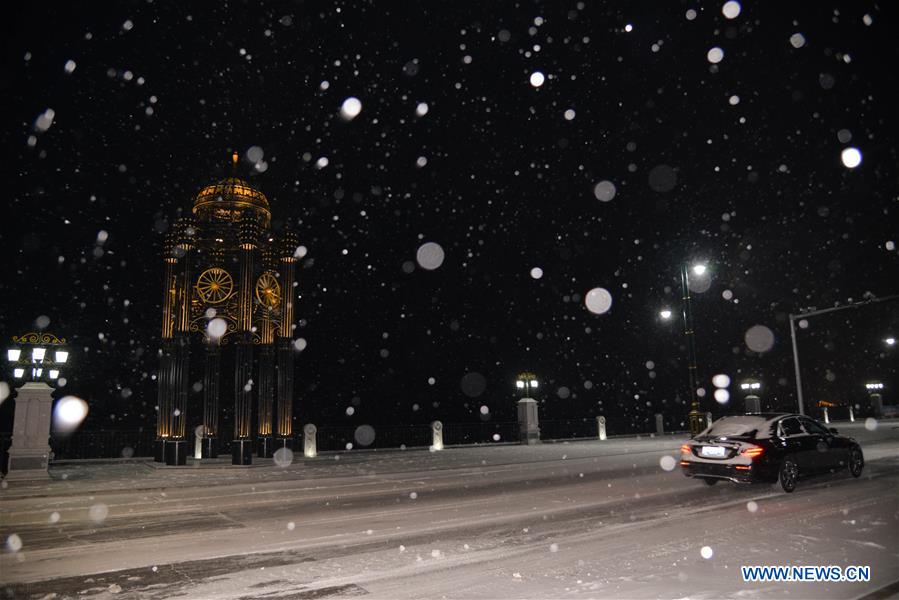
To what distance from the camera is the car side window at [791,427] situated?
11113mm

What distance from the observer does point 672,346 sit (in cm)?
6725

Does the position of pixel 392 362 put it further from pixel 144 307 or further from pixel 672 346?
pixel 672 346

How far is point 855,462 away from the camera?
12.5 meters

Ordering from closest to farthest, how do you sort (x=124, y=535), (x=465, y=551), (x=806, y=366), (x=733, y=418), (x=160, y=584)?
(x=160, y=584)
(x=465, y=551)
(x=124, y=535)
(x=733, y=418)
(x=806, y=366)

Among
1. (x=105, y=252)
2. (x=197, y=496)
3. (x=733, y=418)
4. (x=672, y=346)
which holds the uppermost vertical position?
(x=105, y=252)

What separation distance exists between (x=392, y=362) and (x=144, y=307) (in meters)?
27.5

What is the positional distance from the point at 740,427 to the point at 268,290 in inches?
611

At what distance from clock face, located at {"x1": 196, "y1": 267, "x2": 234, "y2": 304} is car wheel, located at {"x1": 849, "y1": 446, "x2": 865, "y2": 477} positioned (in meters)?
18.4

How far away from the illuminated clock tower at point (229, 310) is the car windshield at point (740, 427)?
44.9 ft

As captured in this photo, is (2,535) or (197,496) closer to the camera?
(2,535)

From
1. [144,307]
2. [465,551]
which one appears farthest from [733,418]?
[144,307]

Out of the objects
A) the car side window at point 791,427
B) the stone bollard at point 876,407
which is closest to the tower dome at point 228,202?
the car side window at point 791,427

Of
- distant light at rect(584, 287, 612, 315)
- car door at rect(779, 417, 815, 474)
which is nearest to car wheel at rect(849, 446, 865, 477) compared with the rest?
car door at rect(779, 417, 815, 474)

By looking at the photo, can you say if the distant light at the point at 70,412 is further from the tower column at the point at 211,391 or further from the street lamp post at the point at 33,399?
the street lamp post at the point at 33,399
